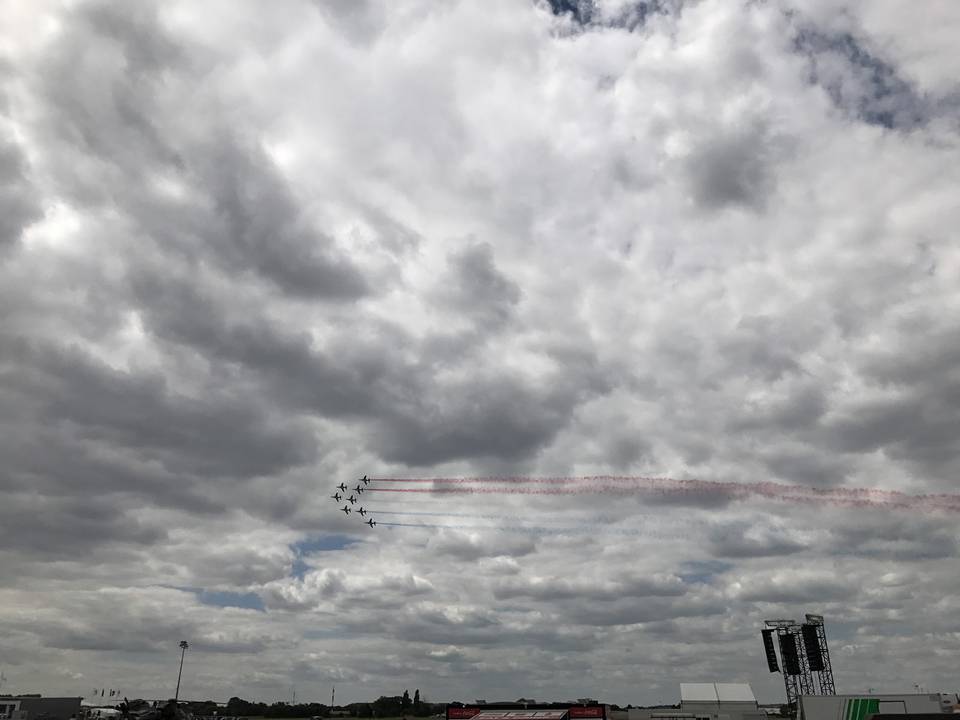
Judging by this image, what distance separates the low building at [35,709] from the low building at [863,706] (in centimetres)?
16059

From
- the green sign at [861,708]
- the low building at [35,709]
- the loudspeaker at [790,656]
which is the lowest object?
the low building at [35,709]

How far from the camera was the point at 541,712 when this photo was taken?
8719cm

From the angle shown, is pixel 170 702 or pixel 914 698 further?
pixel 914 698

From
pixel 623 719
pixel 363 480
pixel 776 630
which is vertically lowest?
pixel 623 719

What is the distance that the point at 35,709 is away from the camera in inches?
7495

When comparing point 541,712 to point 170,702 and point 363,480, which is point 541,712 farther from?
point 170,702

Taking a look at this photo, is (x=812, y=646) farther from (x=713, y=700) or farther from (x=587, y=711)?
(x=587, y=711)

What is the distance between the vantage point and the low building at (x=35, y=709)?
170 metres

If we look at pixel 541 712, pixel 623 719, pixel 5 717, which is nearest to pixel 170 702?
pixel 541 712

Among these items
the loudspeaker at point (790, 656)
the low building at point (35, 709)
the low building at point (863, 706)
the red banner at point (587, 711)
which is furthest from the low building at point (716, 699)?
the low building at point (35, 709)

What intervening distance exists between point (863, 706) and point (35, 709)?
20221cm

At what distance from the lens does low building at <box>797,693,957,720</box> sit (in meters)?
112

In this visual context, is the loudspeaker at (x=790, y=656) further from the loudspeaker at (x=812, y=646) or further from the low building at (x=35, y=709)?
the low building at (x=35, y=709)

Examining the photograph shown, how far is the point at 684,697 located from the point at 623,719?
18.0m
